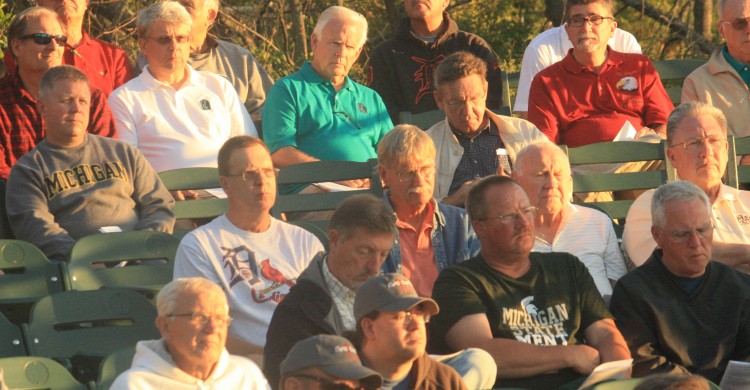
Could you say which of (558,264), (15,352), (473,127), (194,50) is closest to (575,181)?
(473,127)

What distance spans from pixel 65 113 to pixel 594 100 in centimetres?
303

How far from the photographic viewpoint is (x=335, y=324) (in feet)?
15.7

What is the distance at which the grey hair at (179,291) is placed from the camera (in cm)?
447

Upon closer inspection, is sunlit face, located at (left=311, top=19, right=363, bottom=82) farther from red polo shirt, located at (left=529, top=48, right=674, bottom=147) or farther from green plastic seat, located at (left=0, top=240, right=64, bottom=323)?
green plastic seat, located at (left=0, top=240, right=64, bottom=323)

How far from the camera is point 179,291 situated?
4.50 metres

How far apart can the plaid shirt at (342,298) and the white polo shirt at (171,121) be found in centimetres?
258

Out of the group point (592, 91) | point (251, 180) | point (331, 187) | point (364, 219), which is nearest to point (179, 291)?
point (364, 219)

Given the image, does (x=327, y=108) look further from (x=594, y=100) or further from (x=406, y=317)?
(x=406, y=317)

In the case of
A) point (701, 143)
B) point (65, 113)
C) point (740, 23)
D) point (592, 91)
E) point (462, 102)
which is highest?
point (740, 23)

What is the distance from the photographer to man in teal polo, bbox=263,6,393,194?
748 cm

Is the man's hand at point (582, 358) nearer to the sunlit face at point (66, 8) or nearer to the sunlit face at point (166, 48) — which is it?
the sunlit face at point (166, 48)

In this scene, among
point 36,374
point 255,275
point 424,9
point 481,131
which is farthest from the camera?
point 424,9

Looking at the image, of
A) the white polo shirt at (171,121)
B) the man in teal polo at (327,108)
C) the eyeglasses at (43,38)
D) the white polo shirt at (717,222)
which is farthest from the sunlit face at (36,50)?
the white polo shirt at (717,222)

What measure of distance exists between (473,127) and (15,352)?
106 inches
